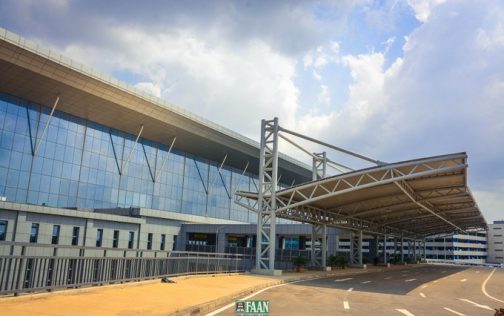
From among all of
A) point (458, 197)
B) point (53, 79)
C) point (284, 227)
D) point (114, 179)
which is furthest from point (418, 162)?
point (114, 179)

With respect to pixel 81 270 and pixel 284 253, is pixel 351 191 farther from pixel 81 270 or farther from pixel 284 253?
pixel 284 253

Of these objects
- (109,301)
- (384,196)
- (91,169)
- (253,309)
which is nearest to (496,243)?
(384,196)

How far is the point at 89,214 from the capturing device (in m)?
41.9

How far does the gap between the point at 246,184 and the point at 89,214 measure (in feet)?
105

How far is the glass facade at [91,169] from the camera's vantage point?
41.0 metres

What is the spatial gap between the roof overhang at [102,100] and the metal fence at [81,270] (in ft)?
71.9

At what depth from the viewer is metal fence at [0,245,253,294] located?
12188 mm

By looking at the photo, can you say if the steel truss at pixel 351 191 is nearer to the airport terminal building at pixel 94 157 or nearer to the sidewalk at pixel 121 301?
the airport terminal building at pixel 94 157

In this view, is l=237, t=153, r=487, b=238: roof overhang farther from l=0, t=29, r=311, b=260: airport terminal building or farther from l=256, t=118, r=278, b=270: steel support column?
l=0, t=29, r=311, b=260: airport terminal building

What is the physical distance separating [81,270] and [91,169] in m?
34.7

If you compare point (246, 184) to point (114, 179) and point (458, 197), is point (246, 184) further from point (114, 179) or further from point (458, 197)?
point (458, 197)

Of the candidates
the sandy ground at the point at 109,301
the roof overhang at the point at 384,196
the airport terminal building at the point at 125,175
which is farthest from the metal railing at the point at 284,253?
the sandy ground at the point at 109,301

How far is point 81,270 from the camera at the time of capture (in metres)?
15.1

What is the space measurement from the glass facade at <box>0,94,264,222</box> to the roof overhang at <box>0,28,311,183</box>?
1467 mm
